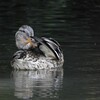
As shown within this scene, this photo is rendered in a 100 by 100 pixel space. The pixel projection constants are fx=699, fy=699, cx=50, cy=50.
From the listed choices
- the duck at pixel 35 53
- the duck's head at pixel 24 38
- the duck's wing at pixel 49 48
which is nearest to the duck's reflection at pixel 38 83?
the duck at pixel 35 53

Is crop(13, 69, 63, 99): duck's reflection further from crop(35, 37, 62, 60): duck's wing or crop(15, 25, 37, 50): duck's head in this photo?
crop(15, 25, 37, 50): duck's head

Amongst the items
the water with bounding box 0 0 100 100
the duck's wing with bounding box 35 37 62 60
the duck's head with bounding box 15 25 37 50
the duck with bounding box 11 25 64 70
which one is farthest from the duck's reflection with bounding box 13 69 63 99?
the duck's head with bounding box 15 25 37 50

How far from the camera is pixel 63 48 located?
1572 cm

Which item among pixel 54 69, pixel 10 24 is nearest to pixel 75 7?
pixel 10 24

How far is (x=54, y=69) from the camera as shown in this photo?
1427cm

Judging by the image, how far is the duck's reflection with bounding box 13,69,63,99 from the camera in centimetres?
1175

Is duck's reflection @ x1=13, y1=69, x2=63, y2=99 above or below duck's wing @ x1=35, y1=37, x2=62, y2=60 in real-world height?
below

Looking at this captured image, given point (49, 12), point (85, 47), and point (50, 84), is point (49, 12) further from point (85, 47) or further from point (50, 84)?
point (50, 84)

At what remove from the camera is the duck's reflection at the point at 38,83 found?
38.5ft

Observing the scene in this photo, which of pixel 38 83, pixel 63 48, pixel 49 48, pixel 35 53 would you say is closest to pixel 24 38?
pixel 35 53

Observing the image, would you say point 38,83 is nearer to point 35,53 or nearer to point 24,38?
point 35,53

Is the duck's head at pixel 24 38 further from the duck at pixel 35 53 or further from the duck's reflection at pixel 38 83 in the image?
the duck's reflection at pixel 38 83

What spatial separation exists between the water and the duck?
20cm

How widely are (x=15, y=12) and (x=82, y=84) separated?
391 inches
